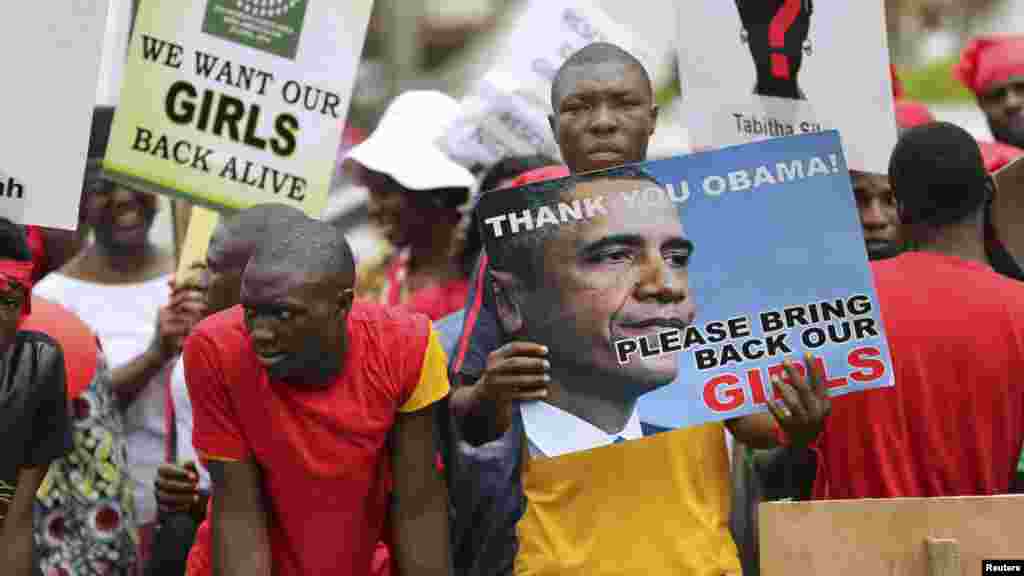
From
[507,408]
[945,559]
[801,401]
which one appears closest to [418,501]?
[507,408]

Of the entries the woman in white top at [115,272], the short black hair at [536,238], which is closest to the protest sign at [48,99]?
the short black hair at [536,238]

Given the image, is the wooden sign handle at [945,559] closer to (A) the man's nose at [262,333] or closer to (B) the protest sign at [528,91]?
(A) the man's nose at [262,333]

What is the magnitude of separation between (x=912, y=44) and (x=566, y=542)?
14.9 metres

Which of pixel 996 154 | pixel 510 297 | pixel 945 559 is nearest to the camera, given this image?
pixel 945 559

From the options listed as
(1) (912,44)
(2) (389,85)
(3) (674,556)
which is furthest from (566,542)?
(2) (389,85)

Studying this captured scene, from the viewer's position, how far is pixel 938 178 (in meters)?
6.07

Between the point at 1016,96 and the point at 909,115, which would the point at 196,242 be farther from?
the point at 1016,96

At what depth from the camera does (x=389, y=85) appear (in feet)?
80.8

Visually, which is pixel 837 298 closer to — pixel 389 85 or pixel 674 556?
pixel 674 556

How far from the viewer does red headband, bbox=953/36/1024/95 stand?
30.9ft

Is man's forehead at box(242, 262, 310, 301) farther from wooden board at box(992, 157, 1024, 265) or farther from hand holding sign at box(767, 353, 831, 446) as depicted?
wooden board at box(992, 157, 1024, 265)

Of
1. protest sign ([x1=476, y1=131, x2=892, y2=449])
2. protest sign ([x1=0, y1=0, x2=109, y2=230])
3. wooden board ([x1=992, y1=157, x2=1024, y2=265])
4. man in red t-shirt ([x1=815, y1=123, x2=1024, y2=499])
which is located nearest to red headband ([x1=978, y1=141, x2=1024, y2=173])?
wooden board ([x1=992, y1=157, x2=1024, y2=265])

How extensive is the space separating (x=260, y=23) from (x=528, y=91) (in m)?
1.82

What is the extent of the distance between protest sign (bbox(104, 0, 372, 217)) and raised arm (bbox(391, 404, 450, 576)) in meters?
1.80
